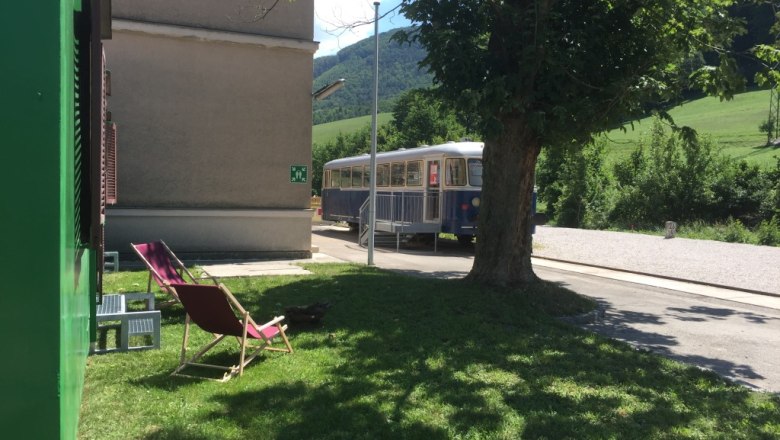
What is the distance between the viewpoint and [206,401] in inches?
190

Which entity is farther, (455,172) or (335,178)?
(335,178)

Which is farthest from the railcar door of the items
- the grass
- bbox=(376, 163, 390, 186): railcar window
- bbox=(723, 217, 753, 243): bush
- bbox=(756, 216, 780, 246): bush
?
the grass

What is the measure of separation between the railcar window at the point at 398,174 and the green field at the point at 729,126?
19983mm

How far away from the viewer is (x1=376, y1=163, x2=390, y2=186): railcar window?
73.3 ft

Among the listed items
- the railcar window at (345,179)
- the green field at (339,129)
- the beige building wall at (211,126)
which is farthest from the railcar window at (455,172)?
the green field at (339,129)

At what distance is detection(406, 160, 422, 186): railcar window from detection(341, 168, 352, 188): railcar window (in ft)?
16.8

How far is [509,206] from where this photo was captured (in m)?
9.71

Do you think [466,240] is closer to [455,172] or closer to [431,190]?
[431,190]

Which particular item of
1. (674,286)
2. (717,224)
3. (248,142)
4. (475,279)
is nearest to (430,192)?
(248,142)

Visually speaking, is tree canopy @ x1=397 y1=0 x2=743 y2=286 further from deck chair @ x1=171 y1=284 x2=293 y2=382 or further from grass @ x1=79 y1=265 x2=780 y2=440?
deck chair @ x1=171 y1=284 x2=293 y2=382

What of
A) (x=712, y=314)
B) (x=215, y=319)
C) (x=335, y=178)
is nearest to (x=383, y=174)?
(x=335, y=178)

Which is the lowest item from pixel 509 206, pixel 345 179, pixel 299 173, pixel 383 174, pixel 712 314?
pixel 712 314

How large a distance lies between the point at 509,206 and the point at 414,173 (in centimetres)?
1108

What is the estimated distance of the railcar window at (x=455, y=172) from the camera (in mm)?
18844
